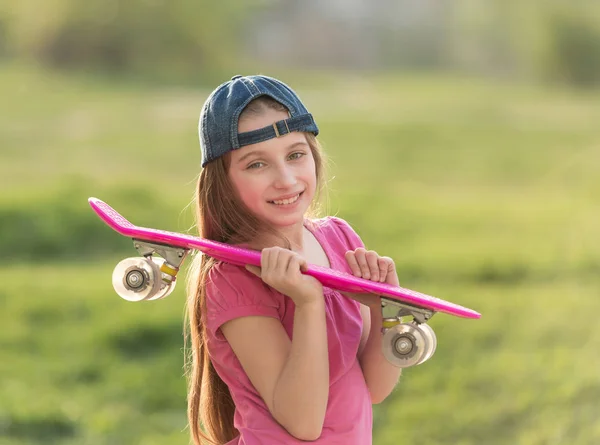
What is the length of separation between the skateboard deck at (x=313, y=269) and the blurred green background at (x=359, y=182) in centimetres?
121

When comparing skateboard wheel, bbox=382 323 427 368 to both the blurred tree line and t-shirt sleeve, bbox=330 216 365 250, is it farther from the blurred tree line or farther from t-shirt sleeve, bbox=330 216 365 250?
the blurred tree line

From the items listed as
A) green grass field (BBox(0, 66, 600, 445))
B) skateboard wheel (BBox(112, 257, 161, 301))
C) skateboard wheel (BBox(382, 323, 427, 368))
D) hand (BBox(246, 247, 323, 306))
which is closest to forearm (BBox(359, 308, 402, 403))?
skateboard wheel (BBox(382, 323, 427, 368))

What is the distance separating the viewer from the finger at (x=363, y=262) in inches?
80.7

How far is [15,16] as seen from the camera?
468 inches

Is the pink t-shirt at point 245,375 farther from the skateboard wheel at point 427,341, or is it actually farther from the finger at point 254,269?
the skateboard wheel at point 427,341

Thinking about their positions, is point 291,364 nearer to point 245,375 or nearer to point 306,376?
point 306,376

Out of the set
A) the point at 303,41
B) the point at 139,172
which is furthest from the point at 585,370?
the point at 303,41

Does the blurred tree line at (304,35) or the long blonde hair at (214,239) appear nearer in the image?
the long blonde hair at (214,239)

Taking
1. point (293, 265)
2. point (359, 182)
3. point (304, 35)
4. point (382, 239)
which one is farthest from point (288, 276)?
point (304, 35)

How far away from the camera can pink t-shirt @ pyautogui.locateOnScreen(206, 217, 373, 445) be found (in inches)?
78.8

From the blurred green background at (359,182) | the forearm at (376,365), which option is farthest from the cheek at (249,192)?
the blurred green background at (359,182)

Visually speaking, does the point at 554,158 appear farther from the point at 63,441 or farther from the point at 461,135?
the point at 63,441

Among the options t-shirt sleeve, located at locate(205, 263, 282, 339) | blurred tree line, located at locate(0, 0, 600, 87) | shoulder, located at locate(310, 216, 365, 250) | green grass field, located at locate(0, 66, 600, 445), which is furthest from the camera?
blurred tree line, located at locate(0, 0, 600, 87)

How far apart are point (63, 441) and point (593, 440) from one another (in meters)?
2.03
